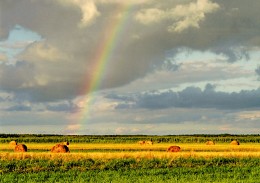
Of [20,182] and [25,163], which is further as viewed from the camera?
[25,163]

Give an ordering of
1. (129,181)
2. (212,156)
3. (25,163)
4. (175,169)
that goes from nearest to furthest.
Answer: (129,181) < (175,169) < (25,163) < (212,156)

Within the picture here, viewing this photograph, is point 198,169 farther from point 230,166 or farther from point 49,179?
point 49,179

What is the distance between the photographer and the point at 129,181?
29875mm

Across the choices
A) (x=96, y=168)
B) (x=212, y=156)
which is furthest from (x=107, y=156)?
(x=212, y=156)

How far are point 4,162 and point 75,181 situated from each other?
1137cm

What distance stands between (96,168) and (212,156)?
11679 millimetres

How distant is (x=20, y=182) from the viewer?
30156 mm

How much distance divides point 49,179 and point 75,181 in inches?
86.6

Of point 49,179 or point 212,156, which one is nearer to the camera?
point 49,179

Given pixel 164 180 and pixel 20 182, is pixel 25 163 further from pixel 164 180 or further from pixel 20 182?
pixel 164 180

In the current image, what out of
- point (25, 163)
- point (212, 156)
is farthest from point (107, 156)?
point (212, 156)

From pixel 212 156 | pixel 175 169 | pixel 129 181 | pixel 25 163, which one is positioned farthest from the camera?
pixel 212 156

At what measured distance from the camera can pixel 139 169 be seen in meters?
37.7

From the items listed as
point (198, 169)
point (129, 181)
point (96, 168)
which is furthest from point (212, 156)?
point (129, 181)
